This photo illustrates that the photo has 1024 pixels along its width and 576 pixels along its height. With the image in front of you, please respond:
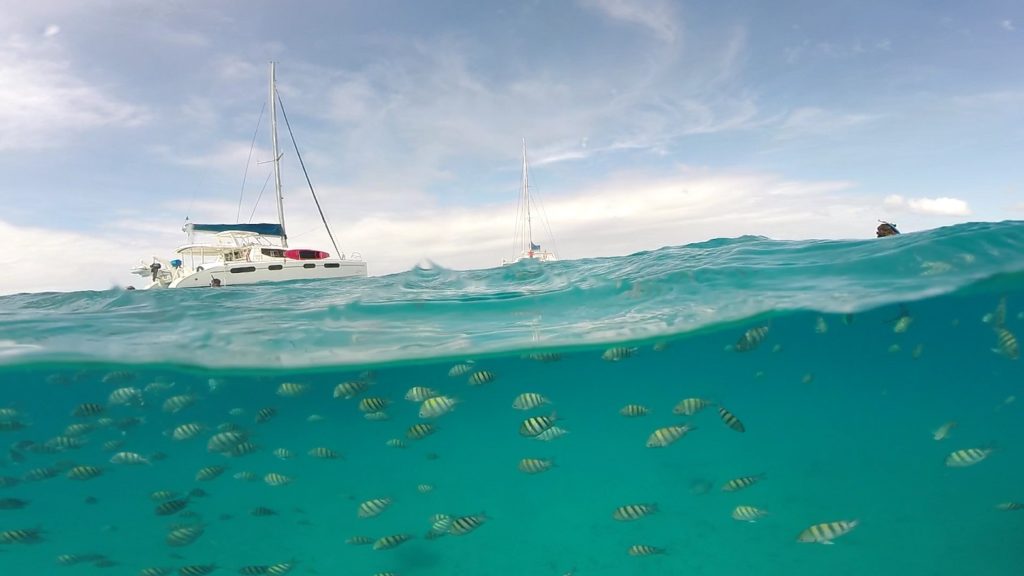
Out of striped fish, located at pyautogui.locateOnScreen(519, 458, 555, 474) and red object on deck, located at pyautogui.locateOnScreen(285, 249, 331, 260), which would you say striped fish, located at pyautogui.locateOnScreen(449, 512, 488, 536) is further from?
red object on deck, located at pyautogui.locateOnScreen(285, 249, 331, 260)

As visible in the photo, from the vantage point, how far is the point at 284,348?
435 inches

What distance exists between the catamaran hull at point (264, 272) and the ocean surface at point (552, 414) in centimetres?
1202

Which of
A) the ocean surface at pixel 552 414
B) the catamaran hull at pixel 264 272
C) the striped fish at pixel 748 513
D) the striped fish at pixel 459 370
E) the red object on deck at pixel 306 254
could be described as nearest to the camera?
the striped fish at pixel 748 513

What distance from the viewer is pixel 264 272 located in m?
30.1

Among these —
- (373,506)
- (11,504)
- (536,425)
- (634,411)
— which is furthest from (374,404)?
(11,504)

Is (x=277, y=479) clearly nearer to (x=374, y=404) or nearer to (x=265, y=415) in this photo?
(x=265, y=415)

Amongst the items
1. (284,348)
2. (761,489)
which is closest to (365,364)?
(284,348)

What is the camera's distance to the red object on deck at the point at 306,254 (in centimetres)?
3108

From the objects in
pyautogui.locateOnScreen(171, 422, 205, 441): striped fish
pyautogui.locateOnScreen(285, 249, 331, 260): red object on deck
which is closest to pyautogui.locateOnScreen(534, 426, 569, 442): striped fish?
pyautogui.locateOnScreen(171, 422, 205, 441): striped fish

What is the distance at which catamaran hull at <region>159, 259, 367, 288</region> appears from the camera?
29.5 metres

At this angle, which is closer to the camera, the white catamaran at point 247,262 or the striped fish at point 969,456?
the striped fish at point 969,456

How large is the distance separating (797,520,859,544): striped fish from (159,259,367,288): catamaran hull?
25.8 meters

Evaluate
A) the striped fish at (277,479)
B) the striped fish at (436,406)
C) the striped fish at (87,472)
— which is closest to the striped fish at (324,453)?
the striped fish at (277,479)

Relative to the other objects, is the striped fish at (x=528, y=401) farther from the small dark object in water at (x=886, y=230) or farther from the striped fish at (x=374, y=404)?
the small dark object in water at (x=886, y=230)
